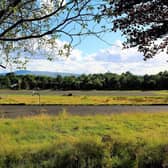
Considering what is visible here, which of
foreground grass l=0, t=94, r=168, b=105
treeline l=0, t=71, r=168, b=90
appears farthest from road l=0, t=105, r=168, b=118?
treeline l=0, t=71, r=168, b=90

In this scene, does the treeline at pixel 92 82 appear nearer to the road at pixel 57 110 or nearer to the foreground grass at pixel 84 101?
the foreground grass at pixel 84 101

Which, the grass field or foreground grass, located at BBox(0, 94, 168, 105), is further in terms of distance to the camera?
the grass field

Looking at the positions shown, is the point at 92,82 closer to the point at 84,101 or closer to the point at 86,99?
the point at 86,99

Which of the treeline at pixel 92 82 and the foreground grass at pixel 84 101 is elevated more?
the treeline at pixel 92 82

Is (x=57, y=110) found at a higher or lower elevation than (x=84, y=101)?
higher

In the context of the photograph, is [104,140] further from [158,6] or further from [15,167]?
[158,6]

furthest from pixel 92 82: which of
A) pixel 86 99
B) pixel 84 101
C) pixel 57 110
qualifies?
pixel 57 110

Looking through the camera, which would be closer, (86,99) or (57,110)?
(57,110)

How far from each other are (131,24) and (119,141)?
152 inches

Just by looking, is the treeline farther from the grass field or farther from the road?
the road

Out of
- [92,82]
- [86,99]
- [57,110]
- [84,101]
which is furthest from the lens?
[92,82]

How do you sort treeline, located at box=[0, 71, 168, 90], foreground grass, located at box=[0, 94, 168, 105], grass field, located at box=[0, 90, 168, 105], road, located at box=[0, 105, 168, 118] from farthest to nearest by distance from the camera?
1. treeline, located at box=[0, 71, 168, 90]
2. grass field, located at box=[0, 90, 168, 105]
3. foreground grass, located at box=[0, 94, 168, 105]
4. road, located at box=[0, 105, 168, 118]

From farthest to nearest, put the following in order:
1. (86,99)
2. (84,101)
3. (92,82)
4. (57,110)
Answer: (92,82) < (86,99) < (84,101) < (57,110)

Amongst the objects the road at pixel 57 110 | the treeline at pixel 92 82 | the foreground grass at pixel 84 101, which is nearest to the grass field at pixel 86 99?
the foreground grass at pixel 84 101
